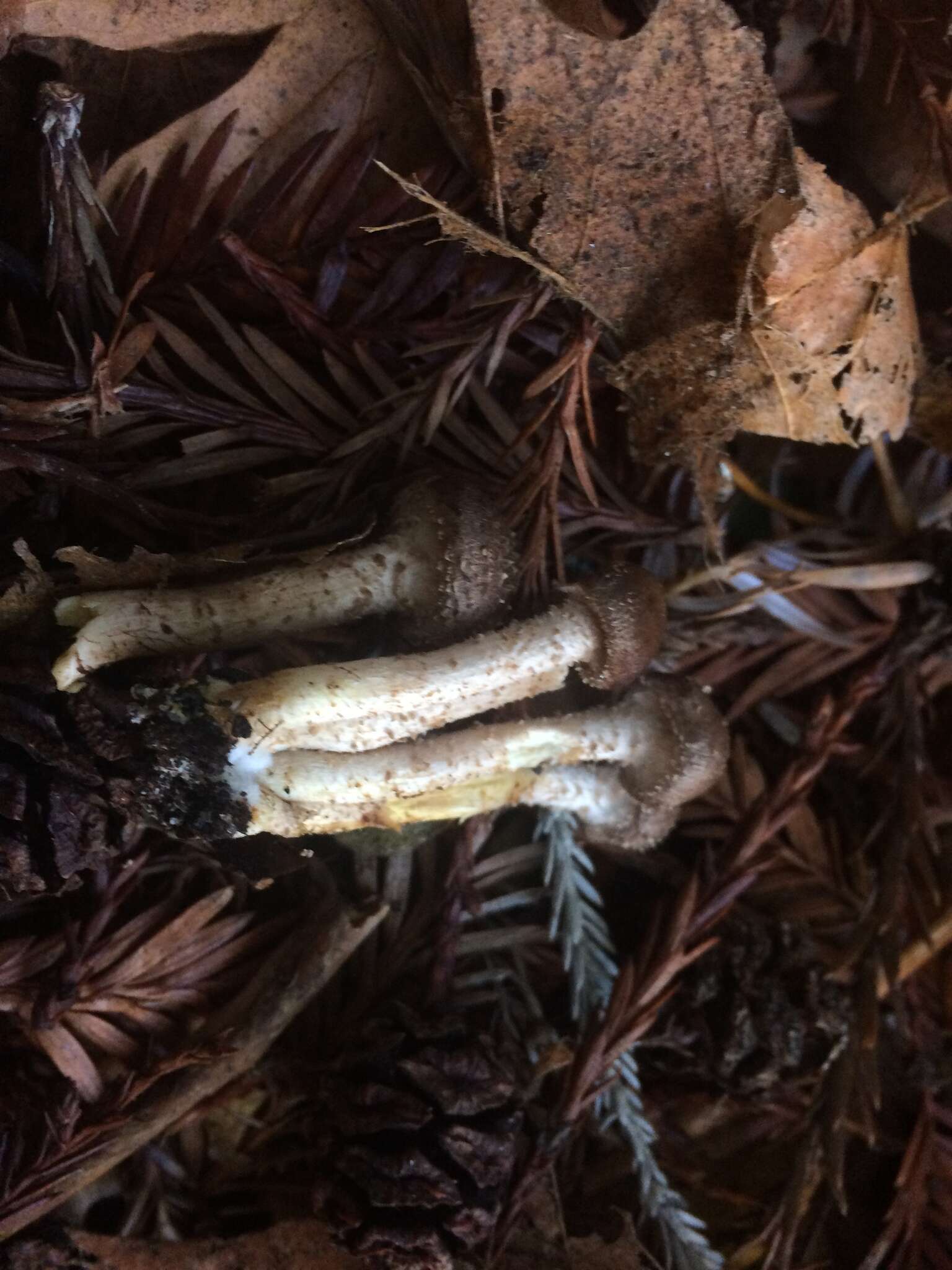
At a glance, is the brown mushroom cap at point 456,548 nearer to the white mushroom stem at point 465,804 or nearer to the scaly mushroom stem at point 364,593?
the scaly mushroom stem at point 364,593

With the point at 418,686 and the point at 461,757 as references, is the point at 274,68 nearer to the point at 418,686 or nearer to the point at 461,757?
the point at 418,686

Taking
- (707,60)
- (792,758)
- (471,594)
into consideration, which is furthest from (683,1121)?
(707,60)

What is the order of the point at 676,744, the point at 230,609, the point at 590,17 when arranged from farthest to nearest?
the point at 676,744, the point at 230,609, the point at 590,17

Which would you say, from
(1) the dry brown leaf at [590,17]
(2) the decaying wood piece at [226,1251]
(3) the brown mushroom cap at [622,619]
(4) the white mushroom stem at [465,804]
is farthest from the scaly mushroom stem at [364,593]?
(2) the decaying wood piece at [226,1251]

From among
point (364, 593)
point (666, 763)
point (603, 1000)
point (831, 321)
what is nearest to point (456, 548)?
point (364, 593)

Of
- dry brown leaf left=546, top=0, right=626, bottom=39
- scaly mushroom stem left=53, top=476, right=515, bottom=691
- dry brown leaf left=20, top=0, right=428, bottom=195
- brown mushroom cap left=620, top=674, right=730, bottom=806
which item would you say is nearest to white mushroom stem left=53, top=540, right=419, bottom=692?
scaly mushroom stem left=53, top=476, right=515, bottom=691
